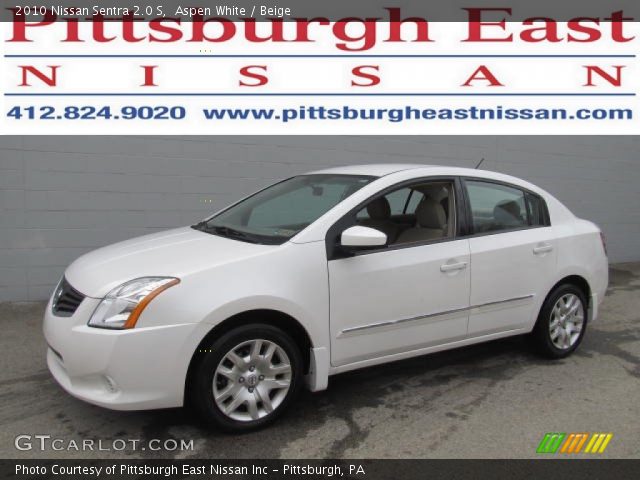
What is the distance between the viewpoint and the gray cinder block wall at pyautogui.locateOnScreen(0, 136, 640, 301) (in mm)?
6059

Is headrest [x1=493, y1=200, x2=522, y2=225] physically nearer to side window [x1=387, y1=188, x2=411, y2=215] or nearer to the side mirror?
side window [x1=387, y1=188, x2=411, y2=215]

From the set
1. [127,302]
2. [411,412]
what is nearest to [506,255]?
[411,412]

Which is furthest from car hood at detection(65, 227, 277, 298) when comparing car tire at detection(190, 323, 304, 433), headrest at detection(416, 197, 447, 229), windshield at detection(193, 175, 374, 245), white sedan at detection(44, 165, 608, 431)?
headrest at detection(416, 197, 447, 229)

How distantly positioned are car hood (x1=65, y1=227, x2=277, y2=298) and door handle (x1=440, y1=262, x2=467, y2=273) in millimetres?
1196

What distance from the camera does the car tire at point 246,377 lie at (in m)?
3.13

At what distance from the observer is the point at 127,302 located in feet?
9.98

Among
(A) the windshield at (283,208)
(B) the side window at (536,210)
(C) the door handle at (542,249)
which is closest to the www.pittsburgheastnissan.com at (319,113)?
(A) the windshield at (283,208)

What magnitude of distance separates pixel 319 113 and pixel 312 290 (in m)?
4.34

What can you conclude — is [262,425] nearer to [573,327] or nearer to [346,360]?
[346,360]

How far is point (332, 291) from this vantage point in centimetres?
346

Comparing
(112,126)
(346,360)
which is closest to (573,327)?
(346,360)

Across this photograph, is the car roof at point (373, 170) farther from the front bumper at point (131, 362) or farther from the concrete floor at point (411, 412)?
the front bumper at point (131, 362)

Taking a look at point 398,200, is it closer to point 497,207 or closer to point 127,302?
point 497,207

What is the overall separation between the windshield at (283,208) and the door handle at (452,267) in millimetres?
755
